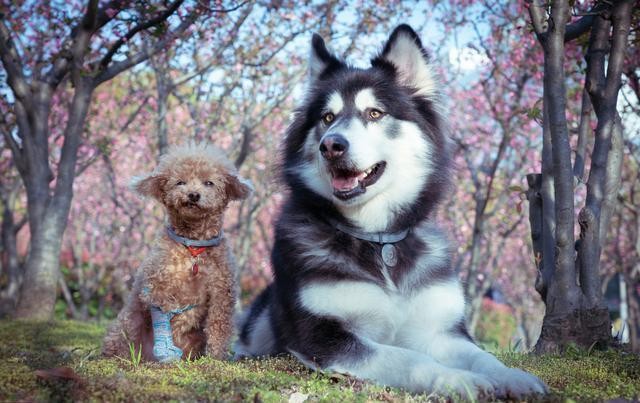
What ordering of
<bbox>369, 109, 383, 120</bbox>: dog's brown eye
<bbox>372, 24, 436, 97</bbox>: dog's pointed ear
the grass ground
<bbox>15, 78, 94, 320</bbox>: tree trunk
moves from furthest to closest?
<bbox>15, 78, 94, 320</bbox>: tree trunk → <bbox>372, 24, 436, 97</bbox>: dog's pointed ear → <bbox>369, 109, 383, 120</bbox>: dog's brown eye → the grass ground

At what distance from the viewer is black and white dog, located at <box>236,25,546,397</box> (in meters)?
3.12

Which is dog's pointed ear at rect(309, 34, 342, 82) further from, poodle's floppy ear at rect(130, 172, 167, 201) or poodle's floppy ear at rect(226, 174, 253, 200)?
poodle's floppy ear at rect(130, 172, 167, 201)

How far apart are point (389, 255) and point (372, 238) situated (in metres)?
0.13

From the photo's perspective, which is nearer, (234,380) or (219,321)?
(234,380)

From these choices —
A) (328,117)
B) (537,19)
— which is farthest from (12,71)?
(537,19)

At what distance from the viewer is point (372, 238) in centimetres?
349

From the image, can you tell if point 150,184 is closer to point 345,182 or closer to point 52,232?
point 345,182

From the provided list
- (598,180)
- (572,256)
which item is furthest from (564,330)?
(598,180)

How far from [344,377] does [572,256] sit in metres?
2.12

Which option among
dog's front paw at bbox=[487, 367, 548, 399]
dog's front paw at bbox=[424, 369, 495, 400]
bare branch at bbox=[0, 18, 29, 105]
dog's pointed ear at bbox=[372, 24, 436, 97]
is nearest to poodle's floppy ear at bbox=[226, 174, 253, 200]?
dog's pointed ear at bbox=[372, 24, 436, 97]

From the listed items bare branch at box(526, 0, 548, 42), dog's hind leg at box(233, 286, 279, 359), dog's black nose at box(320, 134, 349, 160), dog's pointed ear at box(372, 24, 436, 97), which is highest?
bare branch at box(526, 0, 548, 42)

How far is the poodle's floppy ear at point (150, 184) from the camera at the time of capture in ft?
12.7

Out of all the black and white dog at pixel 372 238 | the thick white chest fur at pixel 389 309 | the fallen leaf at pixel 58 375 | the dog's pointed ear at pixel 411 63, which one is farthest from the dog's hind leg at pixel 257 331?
the dog's pointed ear at pixel 411 63

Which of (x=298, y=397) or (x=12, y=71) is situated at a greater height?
(x=12, y=71)
